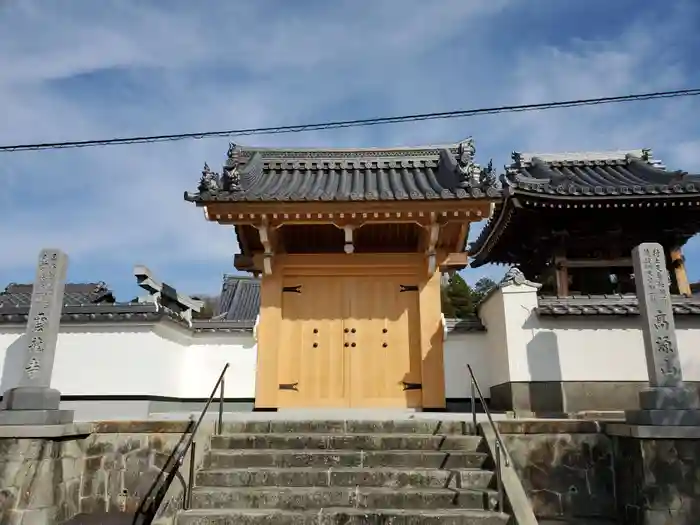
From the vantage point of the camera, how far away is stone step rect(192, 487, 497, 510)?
4.44 metres

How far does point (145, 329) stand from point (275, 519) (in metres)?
4.75

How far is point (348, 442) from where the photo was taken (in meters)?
5.24

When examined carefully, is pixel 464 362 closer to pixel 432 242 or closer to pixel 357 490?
pixel 432 242

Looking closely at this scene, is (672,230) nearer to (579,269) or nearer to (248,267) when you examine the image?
(579,269)

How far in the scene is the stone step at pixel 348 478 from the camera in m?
4.70

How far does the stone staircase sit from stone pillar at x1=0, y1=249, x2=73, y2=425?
5.87 ft

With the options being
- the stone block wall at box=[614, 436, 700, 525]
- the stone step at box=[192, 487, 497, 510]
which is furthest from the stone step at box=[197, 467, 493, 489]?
the stone block wall at box=[614, 436, 700, 525]

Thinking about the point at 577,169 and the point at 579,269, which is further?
the point at 577,169

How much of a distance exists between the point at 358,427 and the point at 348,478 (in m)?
0.77

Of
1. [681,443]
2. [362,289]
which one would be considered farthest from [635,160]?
[681,443]

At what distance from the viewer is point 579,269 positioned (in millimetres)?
11102

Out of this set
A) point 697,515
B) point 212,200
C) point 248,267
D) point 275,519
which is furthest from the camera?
point 248,267

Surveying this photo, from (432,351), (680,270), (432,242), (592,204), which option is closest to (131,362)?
(432,351)

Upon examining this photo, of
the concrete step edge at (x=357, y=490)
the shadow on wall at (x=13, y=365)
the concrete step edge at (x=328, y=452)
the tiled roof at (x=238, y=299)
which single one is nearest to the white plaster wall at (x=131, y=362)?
the shadow on wall at (x=13, y=365)
